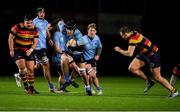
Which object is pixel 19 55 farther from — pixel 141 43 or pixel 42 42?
pixel 141 43

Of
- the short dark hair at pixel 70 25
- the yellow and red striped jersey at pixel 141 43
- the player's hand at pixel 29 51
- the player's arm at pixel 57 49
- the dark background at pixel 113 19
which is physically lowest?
the dark background at pixel 113 19

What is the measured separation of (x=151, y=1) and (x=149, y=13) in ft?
3.15

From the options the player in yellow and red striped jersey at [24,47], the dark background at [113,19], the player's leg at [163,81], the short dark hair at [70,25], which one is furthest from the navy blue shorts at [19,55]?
the dark background at [113,19]

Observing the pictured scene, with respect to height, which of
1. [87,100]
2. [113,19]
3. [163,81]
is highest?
[163,81]

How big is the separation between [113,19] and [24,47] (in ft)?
63.2

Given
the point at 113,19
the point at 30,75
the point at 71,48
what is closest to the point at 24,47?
the point at 30,75

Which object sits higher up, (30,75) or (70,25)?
(70,25)

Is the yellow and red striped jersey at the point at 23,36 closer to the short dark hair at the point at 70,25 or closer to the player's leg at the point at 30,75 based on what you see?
the player's leg at the point at 30,75

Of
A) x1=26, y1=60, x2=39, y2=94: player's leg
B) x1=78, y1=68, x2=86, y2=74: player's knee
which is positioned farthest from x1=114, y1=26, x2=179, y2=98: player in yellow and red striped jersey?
x1=26, y1=60, x2=39, y2=94: player's leg

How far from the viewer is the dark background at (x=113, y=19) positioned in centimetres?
3738

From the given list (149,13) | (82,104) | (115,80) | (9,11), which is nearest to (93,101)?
(82,104)

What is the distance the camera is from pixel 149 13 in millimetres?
41062

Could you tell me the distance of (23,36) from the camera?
793 inches

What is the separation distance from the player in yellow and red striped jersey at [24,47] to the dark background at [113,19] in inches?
599
